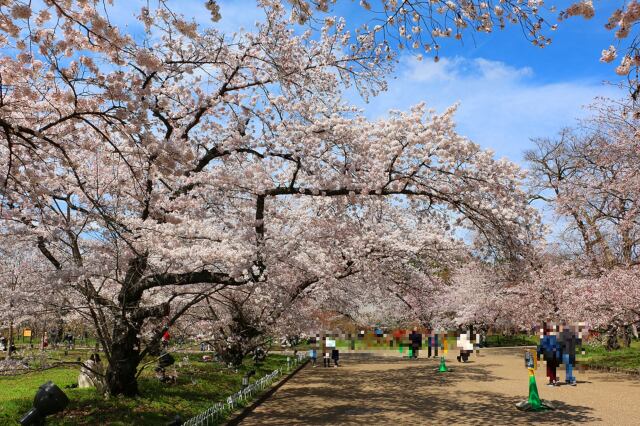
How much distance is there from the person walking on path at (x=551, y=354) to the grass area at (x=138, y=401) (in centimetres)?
814

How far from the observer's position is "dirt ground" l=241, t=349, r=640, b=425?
9.30m

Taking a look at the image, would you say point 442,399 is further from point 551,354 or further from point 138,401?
point 138,401

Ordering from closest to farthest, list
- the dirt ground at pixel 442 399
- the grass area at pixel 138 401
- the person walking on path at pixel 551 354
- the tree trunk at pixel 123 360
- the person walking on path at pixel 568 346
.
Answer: the grass area at pixel 138 401 < the tree trunk at pixel 123 360 < the dirt ground at pixel 442 399 < the person walking on path at pixel 551 354 < the person walking on path at pixel 568 346

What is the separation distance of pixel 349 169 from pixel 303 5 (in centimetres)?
465

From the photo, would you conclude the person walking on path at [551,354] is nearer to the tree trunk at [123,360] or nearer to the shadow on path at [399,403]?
the shadow on path at [399,403]

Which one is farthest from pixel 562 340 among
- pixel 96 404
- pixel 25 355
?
pixel 25 355

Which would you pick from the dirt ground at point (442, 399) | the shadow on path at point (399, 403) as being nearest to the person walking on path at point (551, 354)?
the dirt ground at point (442, 399)

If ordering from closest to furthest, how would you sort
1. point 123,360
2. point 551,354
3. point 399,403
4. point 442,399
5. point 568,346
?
1. point 123,360
2. point 399,403
3. point 442,399
4. point 551,354
5. point 568,346

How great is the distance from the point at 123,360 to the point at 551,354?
10.5 meters

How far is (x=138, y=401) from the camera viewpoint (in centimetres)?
899

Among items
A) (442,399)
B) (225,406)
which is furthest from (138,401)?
(442,399)

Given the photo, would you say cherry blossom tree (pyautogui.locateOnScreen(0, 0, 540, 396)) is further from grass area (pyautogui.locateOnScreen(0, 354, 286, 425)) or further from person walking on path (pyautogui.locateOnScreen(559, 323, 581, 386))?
Answer: person walking on path (pyautogui.locateOnScreen(559, 323, 581, 386))

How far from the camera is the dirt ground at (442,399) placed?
9297 millimetres

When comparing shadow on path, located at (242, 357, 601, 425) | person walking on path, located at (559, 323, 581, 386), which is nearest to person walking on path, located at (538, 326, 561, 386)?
person walking on path, located at (559, 323, 581, 386)
